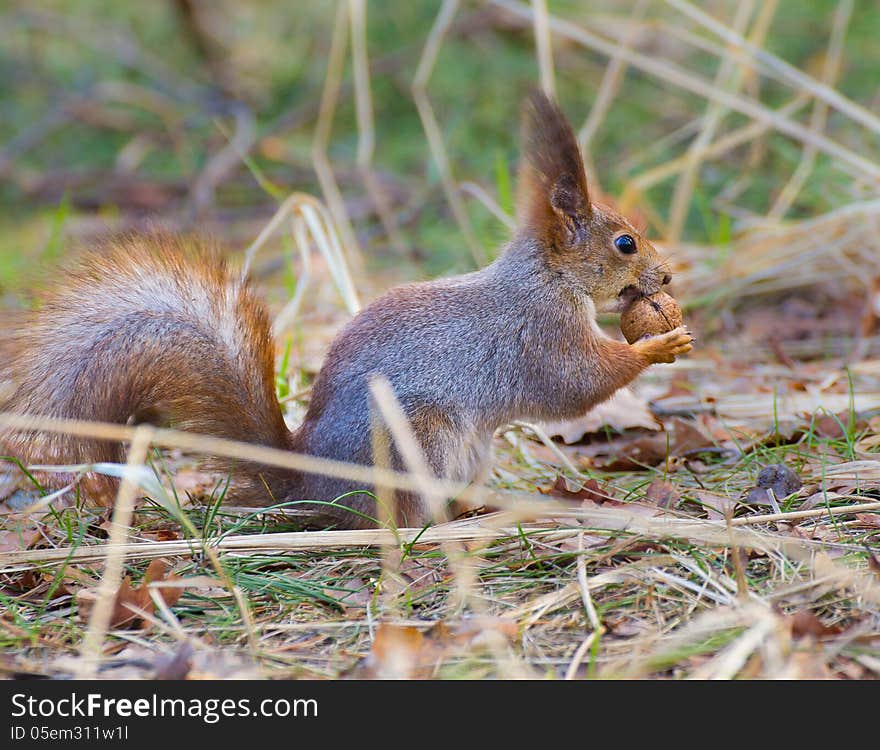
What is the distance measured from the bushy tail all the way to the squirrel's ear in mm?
747

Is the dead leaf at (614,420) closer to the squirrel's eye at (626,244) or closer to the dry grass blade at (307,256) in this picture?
the squirrel's eye at (626,244)

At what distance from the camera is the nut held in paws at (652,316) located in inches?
106

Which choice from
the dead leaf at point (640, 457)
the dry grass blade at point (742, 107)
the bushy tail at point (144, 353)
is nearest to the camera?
the bushy tail at point (144, 353)

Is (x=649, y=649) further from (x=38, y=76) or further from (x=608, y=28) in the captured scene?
(x=38, y=76)

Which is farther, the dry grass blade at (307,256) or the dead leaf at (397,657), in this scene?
the dry grass blade at (307,256)

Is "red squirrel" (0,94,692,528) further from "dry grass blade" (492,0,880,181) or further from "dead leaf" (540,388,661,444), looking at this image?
"dry grass blade" (492,0,880,181)

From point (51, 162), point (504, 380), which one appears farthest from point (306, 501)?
point (51, 162)

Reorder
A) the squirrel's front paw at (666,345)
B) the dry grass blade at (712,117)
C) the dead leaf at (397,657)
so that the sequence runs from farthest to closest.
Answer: the dry grass blade at (712,117) → the squirrel's front paw at (666,345) → the dead leaf at (397,657)

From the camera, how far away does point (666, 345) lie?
2635mm

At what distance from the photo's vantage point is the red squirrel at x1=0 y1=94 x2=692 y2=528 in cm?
226

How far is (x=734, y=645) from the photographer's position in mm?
1669

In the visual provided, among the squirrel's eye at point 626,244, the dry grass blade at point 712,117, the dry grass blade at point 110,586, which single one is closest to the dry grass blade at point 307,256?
the squirrel's eye at point 626,244

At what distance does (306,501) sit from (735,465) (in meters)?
1.11

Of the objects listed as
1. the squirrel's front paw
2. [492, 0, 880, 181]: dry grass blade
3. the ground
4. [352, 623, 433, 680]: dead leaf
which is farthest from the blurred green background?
[352, 623, 433, 680]: dead leaf
